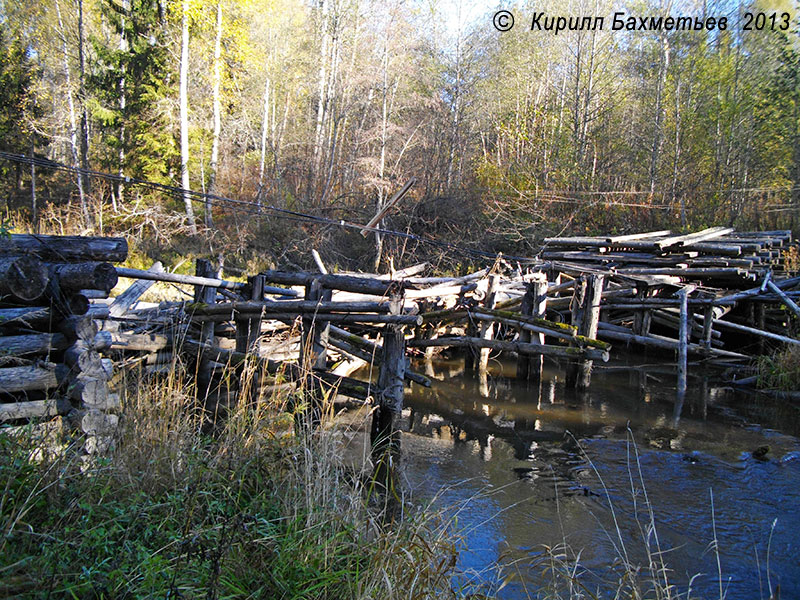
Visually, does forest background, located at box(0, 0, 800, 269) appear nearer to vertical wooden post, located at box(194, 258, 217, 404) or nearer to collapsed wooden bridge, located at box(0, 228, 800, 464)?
collapsed wooden bridge, located at box(0, 228, 800, 464)

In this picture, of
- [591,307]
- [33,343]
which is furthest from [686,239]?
[33,343]

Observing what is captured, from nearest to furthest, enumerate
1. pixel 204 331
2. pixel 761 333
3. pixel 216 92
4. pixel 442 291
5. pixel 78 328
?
pixel 78 328 → pixel 204 331 → pixel 442 291 → pixel 761 333 → pixel 216 92

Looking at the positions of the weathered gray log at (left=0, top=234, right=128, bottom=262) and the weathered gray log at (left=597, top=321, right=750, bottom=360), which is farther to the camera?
the weathered gray log at (left=597, top=321, right=750, bottom=360)

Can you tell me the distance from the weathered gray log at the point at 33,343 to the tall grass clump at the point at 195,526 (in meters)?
0.94

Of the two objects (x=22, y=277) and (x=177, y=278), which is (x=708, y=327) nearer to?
(x=177, y=278)

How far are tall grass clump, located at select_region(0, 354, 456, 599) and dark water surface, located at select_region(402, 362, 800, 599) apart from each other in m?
0.71

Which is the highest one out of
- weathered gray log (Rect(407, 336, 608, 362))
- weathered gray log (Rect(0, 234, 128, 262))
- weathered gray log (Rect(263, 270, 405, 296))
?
weathered gray log (Rect(0, 234, 128, 262))

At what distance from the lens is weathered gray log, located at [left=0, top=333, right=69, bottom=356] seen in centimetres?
511

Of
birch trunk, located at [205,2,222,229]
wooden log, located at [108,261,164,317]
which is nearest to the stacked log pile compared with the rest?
wooden log, located at [108,261,164,317]

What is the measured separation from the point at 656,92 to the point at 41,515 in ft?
82.4

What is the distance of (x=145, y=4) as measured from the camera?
23203 mm

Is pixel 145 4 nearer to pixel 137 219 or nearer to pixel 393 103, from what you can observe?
Answer: pixel 137 219

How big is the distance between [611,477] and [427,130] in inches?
769

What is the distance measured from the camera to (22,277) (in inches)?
183
